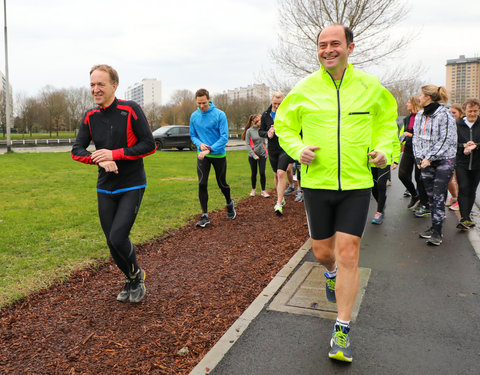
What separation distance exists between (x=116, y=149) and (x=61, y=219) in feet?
14.0

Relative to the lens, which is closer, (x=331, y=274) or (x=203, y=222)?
(x=331, y=274)

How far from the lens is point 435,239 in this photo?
19.6ft

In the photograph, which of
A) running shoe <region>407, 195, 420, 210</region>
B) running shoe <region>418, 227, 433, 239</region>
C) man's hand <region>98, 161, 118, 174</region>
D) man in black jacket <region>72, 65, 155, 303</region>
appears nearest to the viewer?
man's hand <region>98, 161, 118, 174</region>

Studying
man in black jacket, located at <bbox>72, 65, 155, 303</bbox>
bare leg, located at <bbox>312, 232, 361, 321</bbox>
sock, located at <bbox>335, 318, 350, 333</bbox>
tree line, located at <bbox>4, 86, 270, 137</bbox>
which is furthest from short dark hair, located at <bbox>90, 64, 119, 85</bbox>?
tree line, located at <bbox>4, 86, 270, 137</bbox>

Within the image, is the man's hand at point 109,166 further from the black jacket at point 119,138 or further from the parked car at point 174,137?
the parked car at point 174,137

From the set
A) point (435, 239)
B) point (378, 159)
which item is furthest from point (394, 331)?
point (435, 239)

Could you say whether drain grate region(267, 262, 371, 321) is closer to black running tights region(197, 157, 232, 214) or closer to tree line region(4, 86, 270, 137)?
black running tights region(197, 157, 232, 214)

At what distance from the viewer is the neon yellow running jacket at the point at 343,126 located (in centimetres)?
308

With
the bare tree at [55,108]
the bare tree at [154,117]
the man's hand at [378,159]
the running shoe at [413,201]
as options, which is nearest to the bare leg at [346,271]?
the man's hand at [378,159]

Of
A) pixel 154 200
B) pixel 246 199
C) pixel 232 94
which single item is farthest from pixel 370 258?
pixel 232 94

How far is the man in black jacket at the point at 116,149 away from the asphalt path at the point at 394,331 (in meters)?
1.46

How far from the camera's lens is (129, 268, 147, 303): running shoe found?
13.4 ft

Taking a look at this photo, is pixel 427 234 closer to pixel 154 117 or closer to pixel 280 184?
pixel 280 184

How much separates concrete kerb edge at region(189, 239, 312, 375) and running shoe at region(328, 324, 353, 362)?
0.76m
